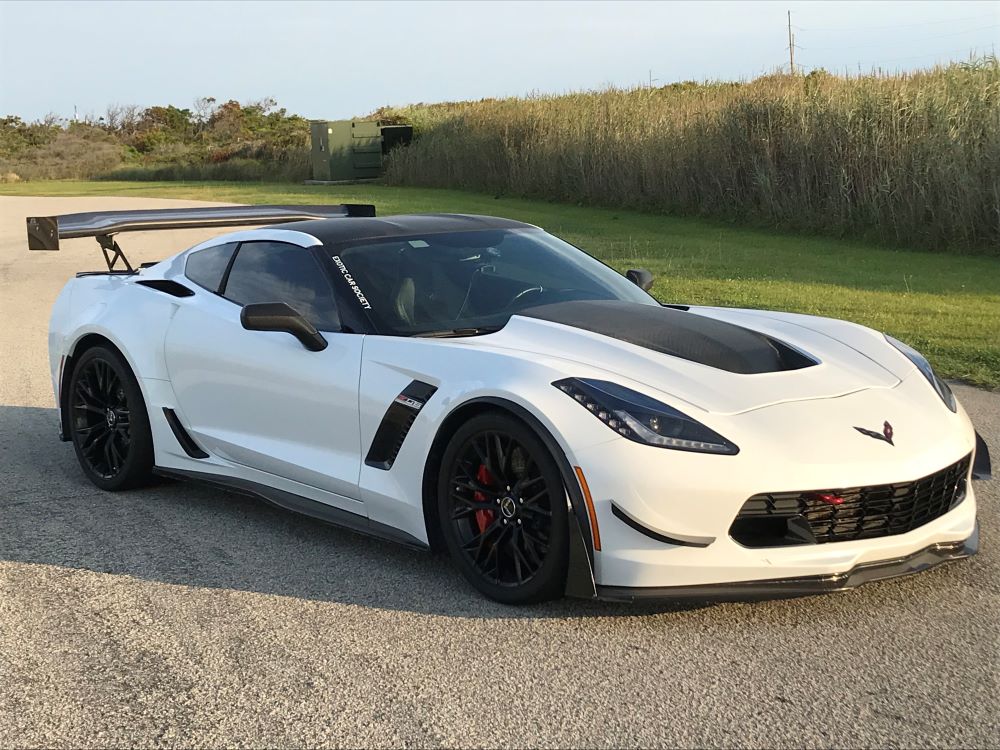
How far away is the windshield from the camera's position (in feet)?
16.3

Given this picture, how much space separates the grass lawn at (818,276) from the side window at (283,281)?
5.32 m

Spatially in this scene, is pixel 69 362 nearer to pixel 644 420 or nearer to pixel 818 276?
pixel 644 420

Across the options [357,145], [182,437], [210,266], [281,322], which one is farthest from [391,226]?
[357,145]

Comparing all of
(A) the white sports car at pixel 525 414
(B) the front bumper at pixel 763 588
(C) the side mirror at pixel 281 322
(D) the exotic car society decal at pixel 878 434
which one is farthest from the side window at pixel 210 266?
(D) the exotic car society decal at pixel 878 434

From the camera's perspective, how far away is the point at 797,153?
1936 cm

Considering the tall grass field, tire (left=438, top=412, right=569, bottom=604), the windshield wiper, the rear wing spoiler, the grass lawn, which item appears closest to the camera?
tire (left=438, top=412, right=569, bottom=604)

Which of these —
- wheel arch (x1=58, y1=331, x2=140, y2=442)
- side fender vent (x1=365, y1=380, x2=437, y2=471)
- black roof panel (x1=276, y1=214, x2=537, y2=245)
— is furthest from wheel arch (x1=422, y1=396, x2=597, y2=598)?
wheel arch (x1=58, y1=331, x2=140, y2=442)

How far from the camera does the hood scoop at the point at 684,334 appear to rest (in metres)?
4.47

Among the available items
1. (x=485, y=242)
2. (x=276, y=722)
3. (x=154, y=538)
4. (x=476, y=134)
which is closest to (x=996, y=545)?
(x=485, y=242)

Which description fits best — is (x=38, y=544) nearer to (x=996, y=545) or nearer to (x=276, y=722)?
(x=276, y=722)

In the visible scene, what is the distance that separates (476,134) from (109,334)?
2691 centimetres

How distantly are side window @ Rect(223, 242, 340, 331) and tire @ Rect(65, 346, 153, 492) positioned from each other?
0.79 meters

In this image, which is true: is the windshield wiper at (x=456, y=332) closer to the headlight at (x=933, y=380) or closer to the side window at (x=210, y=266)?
the side window at (x=210, y=266)

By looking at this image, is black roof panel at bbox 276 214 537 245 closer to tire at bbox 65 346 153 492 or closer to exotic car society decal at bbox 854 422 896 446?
tire at bbox 65 346 153 492
